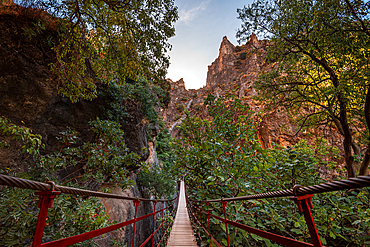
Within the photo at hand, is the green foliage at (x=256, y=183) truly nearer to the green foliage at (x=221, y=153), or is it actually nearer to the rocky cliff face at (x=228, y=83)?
the green foliage at (x=221, y=153)

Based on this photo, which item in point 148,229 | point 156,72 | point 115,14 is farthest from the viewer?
point 148,229

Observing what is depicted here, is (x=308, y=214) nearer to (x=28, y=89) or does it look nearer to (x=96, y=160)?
(x=96, y=160)

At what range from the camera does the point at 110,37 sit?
299 cm

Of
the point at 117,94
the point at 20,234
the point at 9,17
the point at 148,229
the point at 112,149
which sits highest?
the point at 9,17

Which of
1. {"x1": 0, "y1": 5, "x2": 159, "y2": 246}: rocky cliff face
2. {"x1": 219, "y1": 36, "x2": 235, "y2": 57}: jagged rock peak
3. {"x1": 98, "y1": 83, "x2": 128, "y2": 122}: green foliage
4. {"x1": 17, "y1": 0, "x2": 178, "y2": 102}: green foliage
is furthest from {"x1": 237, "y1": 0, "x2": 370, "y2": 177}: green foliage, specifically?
{"x1": 219, "y1": 36, "x2": 235, "y2": 57}: jagged rock peak

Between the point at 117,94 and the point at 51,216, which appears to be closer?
the point at 51,216

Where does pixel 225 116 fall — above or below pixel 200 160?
above

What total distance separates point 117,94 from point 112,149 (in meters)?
2.19

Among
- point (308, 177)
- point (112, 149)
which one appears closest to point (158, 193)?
point (112, 149)

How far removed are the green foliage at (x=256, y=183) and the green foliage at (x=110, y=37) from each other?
173 cm

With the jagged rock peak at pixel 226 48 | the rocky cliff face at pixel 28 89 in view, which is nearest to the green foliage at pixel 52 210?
the rocky cliff face at pixel 28 89

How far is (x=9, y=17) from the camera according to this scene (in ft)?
10.1

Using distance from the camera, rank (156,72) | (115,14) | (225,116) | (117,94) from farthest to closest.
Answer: (117,94), (156,72), (225,116), (115,14)

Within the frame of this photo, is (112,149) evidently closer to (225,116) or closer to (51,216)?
(51,216)
